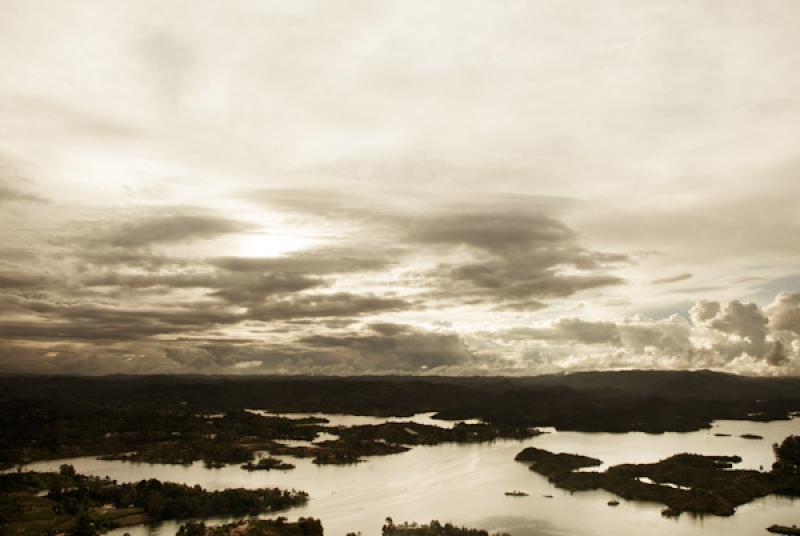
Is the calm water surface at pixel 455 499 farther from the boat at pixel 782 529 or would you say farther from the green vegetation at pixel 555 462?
the green vegetation at pixel 555 462

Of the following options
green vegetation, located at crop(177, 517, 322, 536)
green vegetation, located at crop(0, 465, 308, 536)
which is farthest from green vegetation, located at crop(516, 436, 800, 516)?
green vegetation, located at crop(177, 517, 322, 536)

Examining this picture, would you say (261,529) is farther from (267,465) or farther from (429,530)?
(267,465)

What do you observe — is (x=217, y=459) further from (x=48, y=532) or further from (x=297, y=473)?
(x=48, y=532)

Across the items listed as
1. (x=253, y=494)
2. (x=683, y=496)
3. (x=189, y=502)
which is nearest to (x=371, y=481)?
(x=253, y=494)

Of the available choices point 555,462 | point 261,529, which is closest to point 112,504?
point 261,529

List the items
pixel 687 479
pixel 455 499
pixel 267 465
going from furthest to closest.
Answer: pixel 267 465, pixel 687 479, pixel 455 499

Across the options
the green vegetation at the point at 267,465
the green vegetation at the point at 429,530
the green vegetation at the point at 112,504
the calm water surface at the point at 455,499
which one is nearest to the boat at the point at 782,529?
the calm water surface at the point at 455,499
